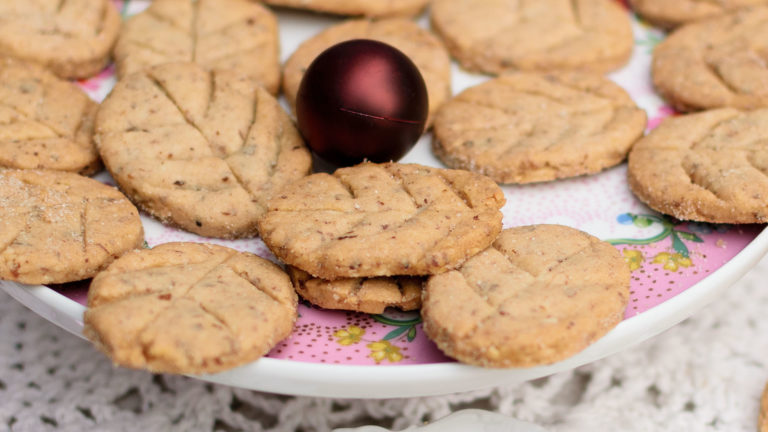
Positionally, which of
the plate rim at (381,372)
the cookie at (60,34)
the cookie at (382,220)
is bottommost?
the plate rim at (381,372)

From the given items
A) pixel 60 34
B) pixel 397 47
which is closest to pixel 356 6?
pixel 397 47

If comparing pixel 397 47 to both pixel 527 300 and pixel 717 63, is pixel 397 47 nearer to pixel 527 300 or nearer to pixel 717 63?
pixel 717 63

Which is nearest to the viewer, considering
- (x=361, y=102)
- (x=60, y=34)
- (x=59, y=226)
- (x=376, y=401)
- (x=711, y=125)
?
(x=59, y=226)

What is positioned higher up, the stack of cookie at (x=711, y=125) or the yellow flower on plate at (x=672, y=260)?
the stack of cookie at (x=711, y=125)

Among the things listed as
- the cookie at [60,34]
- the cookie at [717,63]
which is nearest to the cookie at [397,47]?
the cookie at [60,34]

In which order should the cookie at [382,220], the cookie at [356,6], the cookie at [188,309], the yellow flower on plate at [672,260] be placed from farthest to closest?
the cookie at [356,6]
the yellow flower on plate at [672,260]
the cookie at [382,220]
the cookie at [188,309]

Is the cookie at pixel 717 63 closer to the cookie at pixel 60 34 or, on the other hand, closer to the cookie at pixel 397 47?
the cookie at pixel 397 47
